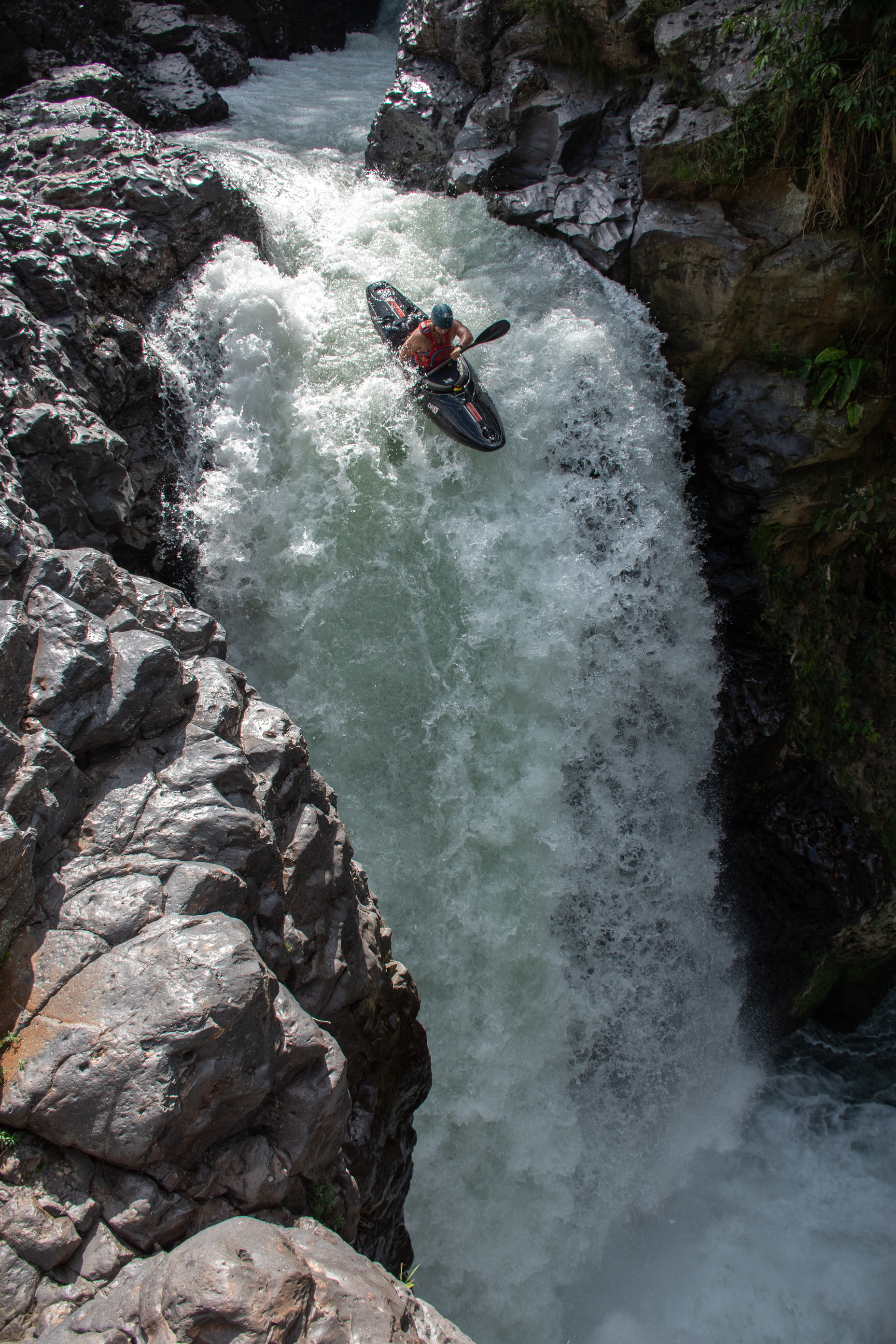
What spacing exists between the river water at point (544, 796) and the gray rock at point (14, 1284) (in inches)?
128

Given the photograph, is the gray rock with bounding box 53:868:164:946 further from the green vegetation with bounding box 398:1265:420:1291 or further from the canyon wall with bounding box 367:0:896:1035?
the canyon wall with bounding box 367:0:896:1035

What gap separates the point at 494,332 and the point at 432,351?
0.65 metres

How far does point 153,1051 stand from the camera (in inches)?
117

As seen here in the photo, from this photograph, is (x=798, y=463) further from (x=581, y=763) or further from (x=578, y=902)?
(x=578, y=902)

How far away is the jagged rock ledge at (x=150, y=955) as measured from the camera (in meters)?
2.75

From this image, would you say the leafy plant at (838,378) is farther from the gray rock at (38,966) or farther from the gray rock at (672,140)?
the gray rock at (38,966)

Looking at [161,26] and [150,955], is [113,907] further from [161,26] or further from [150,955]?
[161,26]

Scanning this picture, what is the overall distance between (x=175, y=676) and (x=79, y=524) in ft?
5.63

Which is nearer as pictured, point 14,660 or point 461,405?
point 14,660

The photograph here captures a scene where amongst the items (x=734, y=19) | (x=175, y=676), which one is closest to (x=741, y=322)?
(x=734, y=19)

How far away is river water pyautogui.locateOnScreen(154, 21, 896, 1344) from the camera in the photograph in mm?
5730

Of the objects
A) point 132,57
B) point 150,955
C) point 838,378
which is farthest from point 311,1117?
point 132,57

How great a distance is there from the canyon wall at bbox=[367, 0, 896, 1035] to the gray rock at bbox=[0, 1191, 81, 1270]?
18.3 feet

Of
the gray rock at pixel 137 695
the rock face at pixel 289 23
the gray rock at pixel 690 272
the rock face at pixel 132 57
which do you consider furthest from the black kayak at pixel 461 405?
the rock face at pixel 289 23
